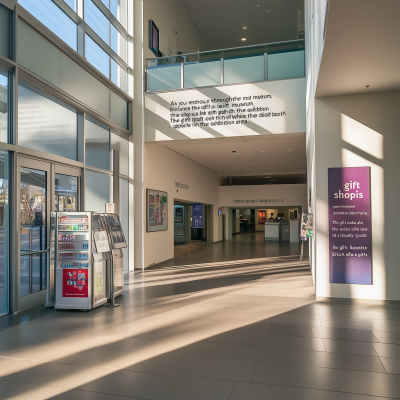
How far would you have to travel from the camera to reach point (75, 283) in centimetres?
555

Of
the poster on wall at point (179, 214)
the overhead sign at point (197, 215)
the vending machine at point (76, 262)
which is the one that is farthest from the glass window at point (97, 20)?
the poster on wall at point (179, 214)

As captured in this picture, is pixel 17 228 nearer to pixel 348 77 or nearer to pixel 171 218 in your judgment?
pixel 348 77

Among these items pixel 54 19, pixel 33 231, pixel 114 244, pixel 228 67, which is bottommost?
pixel 114 244

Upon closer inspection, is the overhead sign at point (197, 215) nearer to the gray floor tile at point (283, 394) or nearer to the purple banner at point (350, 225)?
the purple banner at point (350, 225)

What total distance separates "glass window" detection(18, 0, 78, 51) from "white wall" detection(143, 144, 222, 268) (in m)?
3.48

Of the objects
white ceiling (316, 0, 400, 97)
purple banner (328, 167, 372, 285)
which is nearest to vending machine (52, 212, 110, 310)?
purple banner (328, 167, 372, 285)

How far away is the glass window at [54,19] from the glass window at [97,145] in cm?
167

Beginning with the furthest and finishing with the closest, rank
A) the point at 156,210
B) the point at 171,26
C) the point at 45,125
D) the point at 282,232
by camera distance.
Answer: the point at 282,232
the point at 171,26
the point at 156,210
the point at 45,125

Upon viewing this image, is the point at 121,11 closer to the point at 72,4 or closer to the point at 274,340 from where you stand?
the point at 72,4

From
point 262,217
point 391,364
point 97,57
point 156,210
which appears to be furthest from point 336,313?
point 262,217

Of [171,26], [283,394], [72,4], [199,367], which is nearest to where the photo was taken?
[283,394]

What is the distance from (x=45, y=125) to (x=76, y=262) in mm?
2489

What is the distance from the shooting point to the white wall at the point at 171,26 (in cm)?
1000

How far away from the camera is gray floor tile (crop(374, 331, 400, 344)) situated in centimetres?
416
